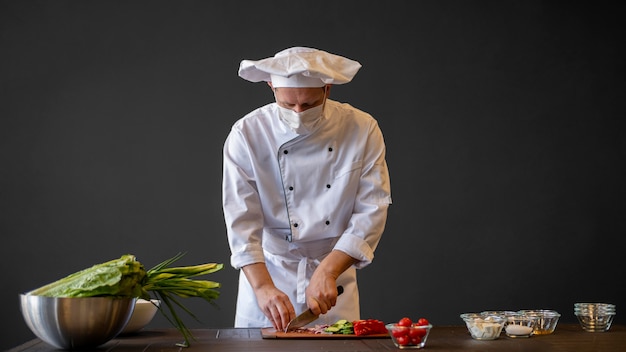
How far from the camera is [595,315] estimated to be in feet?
7.59

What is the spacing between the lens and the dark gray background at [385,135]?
4434 mm

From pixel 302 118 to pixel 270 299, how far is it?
2.05ft

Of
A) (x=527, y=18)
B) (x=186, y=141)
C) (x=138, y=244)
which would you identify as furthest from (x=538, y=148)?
(x=138, y=244)

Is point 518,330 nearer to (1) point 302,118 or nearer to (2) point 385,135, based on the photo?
(1) point 302,118

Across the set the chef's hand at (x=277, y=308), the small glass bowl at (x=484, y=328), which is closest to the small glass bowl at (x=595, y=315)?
the small glass bowl at (x=484, y=328)

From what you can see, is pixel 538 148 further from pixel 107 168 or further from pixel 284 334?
pixel 284 334

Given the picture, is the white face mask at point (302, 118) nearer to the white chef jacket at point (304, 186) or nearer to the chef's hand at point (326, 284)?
the white chef jacket at point (304, 186)

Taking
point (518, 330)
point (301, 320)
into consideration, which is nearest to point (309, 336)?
point (301, 320)

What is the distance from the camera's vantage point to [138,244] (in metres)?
4.47

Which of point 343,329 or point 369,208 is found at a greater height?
point 369,208

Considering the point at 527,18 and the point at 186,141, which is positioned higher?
the point at 527,18

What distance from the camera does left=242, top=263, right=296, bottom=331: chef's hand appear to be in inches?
92.0

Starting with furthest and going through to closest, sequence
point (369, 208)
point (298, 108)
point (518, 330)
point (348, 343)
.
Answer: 1. point (369, 208)
2. point (298, 108)
3. point (518, 330)
4. point (348, 343)

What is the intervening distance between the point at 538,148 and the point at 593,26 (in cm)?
85
